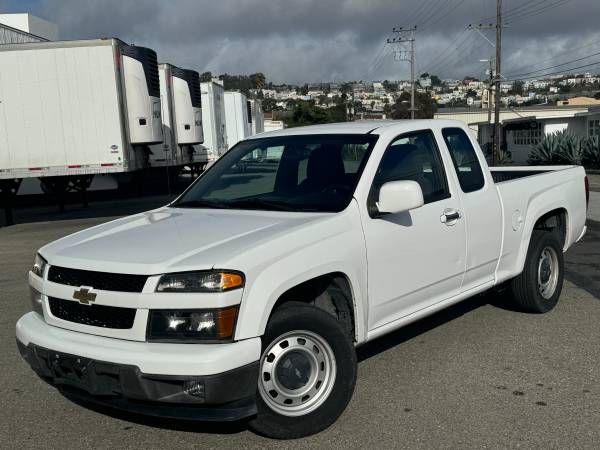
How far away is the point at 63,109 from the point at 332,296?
1313cm

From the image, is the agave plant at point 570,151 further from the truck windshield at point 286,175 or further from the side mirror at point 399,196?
the side mirror at point 399,196

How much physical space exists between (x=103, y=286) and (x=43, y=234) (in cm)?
1192

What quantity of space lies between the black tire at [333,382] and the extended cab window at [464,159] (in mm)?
1910

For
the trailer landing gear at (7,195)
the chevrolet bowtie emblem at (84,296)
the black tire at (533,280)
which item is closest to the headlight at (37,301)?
the chevrolet bowtie emblem at (84,296)

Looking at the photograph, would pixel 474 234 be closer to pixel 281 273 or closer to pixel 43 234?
pixel 281 273

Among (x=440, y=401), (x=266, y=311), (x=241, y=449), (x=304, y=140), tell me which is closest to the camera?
(x=266, y=311)

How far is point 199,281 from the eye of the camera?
11.1 ft

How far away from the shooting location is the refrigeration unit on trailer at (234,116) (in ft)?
103

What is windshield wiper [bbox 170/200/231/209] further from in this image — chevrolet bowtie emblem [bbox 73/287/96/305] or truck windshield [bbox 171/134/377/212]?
chevrolet bowtie emblem [bbox 73/287/96/305]

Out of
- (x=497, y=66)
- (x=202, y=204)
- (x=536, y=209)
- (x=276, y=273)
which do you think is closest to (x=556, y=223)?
(x=536, y=209)

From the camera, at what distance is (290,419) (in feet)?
12.2

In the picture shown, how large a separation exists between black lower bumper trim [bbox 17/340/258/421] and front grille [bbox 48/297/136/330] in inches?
8.2

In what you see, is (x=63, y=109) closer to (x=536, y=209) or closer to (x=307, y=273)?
(x=536, y=209)

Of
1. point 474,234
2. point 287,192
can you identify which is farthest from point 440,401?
point 287,192
